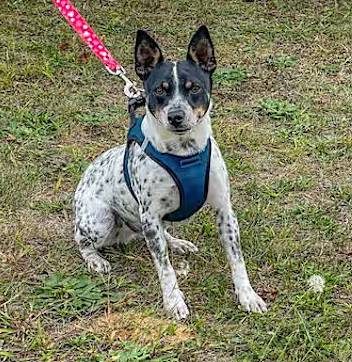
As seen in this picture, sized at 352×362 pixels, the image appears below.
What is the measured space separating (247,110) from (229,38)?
5.93ft

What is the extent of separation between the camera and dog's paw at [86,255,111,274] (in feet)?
15.0

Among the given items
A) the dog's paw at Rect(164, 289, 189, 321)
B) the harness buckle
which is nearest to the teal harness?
the harness buckle

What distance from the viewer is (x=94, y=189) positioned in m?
4.74

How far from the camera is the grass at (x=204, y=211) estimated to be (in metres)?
4.02

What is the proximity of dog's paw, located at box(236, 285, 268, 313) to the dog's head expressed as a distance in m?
0.80

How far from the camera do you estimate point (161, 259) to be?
425 cm

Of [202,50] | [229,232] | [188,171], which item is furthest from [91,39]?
[229,232]

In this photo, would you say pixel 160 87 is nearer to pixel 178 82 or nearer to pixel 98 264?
pixel 178 82

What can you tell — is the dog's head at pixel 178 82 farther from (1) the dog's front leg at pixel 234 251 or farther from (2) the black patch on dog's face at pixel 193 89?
(1) the dog's front leg at pixel 234 251

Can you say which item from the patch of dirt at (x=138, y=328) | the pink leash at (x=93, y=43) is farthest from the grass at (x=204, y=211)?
the pink leash at (x=93, y=43)

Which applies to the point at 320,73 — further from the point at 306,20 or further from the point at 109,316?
the point at 109,316

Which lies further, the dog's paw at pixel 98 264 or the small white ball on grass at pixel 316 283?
the dog's paw at pixel 98 264

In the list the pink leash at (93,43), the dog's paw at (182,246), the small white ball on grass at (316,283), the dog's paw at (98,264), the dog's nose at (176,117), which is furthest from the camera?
the pink leash at (93,43)

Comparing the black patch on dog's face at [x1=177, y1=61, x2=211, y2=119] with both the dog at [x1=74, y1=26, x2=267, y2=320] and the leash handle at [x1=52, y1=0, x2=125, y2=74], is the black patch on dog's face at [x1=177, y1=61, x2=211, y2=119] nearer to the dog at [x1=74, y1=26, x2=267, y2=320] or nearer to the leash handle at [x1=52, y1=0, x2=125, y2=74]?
the dog at [x1=74, y1=26, x2=267, y2=320]
